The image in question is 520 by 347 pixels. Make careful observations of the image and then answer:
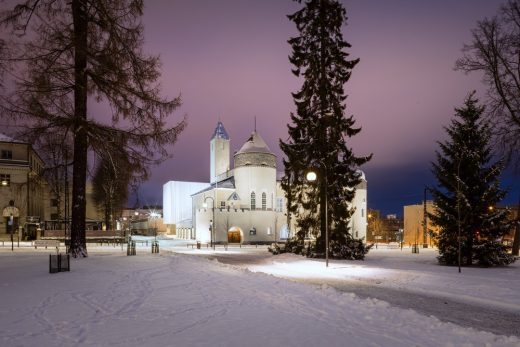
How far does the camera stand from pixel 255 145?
6806cm

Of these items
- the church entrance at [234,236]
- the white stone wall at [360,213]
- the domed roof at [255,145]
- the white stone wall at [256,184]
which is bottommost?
the church entrance at [234,236]

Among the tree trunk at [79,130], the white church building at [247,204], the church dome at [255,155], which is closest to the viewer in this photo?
the tree trunk at [79,130]

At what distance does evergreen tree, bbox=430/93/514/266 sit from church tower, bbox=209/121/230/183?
56.5 m

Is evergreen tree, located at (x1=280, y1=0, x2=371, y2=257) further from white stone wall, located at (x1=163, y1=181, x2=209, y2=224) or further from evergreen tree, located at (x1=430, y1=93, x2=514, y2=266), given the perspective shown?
white stone wall, located at (x1=163, y1=181, x2=209, y2=224)

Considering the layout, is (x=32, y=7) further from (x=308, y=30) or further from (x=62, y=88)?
(x=308, y=30)

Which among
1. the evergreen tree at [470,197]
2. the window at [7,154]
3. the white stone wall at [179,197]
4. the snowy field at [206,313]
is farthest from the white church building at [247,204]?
the snowy field at [206,313]

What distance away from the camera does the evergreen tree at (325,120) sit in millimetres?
28703

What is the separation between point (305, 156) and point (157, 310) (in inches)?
854

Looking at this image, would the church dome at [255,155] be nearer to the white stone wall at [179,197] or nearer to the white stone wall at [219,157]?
the white stone wall at [219,157]

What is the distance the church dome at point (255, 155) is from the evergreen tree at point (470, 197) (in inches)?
1668

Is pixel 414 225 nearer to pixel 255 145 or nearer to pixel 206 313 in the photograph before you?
pixel 255 145

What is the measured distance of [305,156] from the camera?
2959 cm

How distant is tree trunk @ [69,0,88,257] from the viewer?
18.4 meters

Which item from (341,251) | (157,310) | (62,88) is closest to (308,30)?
(341,251)
